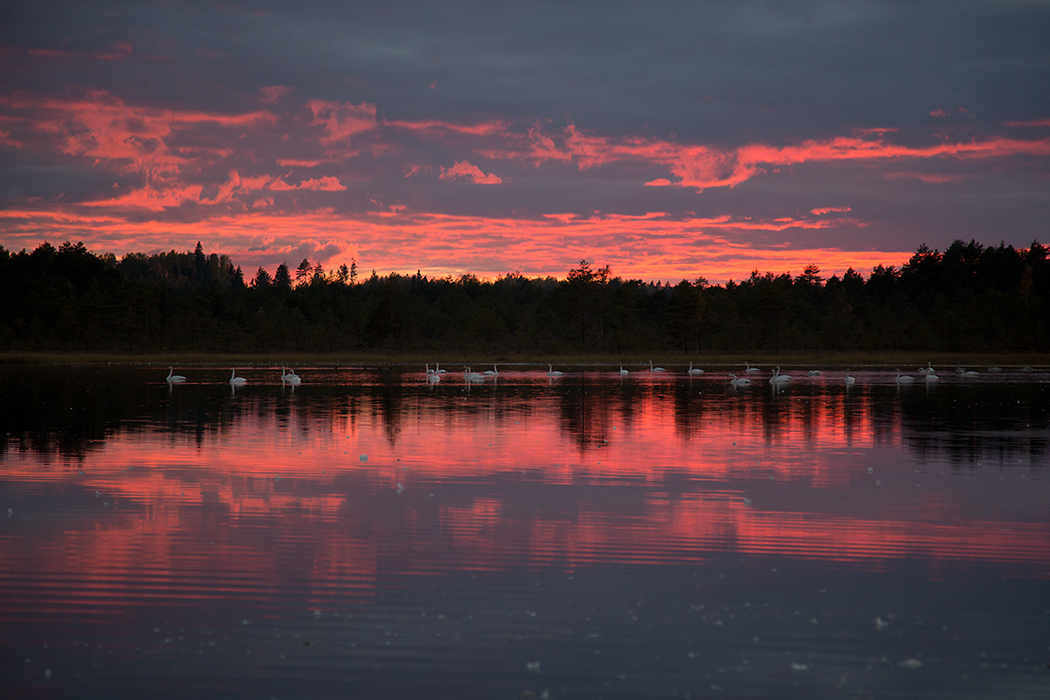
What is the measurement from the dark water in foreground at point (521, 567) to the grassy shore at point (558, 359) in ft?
226

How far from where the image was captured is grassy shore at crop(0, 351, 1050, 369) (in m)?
94.7

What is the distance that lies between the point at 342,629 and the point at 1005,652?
7050 millimetres

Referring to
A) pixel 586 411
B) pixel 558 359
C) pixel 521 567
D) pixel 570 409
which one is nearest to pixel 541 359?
pixel 558 359

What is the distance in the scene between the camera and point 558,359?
346 ft

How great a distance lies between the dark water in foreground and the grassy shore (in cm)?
6897

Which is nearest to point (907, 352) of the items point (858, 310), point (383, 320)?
point (858, 310)

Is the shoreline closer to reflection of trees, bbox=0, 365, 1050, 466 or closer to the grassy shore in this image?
the grassy shore

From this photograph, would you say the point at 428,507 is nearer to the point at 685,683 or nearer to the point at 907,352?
the point at 685,683

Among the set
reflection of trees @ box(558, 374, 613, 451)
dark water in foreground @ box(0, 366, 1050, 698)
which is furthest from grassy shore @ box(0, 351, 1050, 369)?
dark water in foreground @ box(0, 366, 1050, 698)

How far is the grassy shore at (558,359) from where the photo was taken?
9469 centimetres

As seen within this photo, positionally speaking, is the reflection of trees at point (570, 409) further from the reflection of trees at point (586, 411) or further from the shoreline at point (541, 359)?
the shoreline at point (541, 359)

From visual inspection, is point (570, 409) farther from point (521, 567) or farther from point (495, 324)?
point (495, 324)

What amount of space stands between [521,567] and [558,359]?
9390 centimetres

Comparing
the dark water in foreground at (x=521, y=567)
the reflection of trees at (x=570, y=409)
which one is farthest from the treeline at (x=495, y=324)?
the dark water in foreground at (x=521, y=567)
